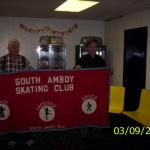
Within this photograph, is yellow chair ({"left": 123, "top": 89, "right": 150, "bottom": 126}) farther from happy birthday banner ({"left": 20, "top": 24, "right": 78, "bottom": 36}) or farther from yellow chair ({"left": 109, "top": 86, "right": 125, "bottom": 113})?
happy birthday banner ({"left": 20, "top": 24, "right": 78, "bottom": 36})

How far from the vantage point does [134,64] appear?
6965mm

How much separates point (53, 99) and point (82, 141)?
1661mm

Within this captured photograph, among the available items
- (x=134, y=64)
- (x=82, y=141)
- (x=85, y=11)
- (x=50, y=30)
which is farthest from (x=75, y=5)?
(x=82, y=141)

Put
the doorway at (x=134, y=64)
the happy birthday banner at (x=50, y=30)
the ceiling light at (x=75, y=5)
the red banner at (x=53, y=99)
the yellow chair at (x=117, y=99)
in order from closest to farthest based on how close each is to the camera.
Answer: the red banner at (x=53, y=99) → the yellow chair at (x=117, y=99) → the ceiling light at (x=75, y=5) → the doorway at (x=134, y=64) → the happy birthday banner at (x=50, y=30)

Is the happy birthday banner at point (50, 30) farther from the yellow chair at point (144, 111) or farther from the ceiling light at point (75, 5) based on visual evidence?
the yellow chair at point (144, 111)

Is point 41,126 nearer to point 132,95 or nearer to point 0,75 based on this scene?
point 0,75

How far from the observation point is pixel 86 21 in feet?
27.8

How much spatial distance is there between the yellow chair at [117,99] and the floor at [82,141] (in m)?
0.46

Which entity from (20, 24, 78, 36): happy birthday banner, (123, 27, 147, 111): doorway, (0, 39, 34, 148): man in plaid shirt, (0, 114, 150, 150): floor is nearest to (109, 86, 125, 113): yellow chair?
(0, 114, 150, 150): floor

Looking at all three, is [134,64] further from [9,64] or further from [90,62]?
[9,64]

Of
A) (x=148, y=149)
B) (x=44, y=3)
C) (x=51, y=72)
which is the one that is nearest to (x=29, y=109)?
(x=51, y=72)

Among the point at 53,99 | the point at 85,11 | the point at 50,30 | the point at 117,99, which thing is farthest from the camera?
the point at 50,30

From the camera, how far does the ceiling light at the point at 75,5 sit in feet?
18.5
